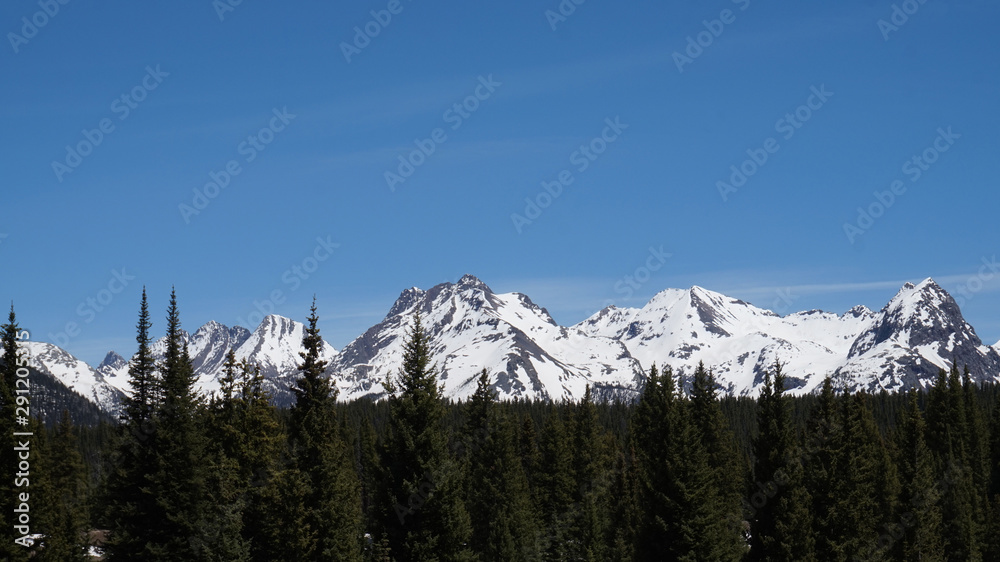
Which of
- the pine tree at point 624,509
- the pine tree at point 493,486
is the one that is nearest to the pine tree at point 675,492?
the pine tree at point 624,509

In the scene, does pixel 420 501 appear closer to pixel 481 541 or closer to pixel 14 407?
pixel 14 407

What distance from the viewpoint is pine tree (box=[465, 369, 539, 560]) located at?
2675 inches

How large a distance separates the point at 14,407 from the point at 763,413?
3664 cm

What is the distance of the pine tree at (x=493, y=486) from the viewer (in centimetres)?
→ 6794

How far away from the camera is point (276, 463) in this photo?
40.3 m

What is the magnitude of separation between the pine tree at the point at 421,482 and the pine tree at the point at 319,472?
2908 mm

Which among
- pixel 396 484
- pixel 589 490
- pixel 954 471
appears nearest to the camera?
pixel 396 484

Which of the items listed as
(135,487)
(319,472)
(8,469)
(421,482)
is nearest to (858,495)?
(421,482)

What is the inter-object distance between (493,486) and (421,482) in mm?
33965

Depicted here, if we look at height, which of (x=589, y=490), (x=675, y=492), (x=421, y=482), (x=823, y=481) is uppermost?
(x=589, y=490)

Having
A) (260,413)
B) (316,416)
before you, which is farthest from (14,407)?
(316,416)

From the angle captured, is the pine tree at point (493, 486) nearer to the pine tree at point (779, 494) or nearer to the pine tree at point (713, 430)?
the pine tree at point (713, 430)

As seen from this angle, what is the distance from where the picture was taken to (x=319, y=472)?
38.1 m

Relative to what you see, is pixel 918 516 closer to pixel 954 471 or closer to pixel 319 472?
pixel 954 471
